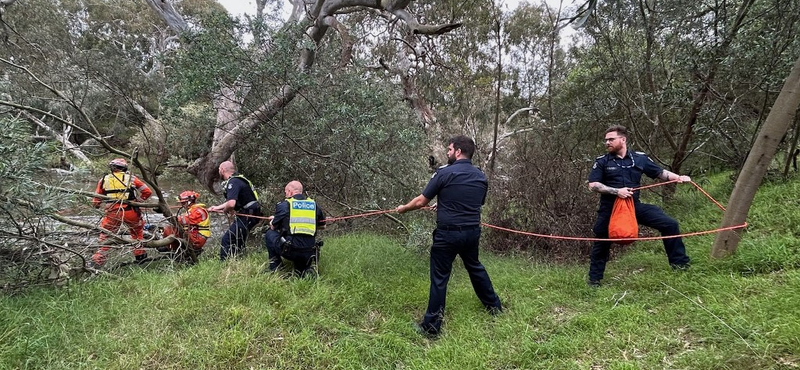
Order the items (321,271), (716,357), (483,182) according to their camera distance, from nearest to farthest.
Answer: (716,357), (483,182), (321,271)

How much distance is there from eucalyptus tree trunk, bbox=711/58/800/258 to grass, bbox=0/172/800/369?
0.19 m

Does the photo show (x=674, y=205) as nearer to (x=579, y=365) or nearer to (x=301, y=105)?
(x=579, y=365)

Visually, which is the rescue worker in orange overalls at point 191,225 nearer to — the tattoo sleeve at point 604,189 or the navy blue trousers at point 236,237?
the navy blue trousers at point 236,237

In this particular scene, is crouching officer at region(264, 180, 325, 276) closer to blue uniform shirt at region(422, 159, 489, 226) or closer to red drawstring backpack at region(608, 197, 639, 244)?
blue uniform shirt at region(422, 159, 489, 226)

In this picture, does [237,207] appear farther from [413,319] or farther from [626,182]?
[626,182]

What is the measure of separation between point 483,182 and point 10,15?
18730mm

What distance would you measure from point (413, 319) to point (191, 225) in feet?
11.1

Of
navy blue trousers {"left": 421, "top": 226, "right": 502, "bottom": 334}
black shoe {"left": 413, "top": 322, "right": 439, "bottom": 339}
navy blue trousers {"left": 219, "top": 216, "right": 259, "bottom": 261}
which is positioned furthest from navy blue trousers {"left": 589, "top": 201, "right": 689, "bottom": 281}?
navy blue trousers {"left": 219, "top": 216, "right": 259, "bottom": 261}

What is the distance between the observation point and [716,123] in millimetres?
6289

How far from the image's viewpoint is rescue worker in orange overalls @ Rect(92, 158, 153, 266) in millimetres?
4703

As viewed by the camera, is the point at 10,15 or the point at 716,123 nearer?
the point at 716,123

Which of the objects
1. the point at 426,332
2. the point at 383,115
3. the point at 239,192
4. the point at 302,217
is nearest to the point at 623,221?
the point at 426,332

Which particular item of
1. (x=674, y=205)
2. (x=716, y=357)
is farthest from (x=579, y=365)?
(x=674, y=205)

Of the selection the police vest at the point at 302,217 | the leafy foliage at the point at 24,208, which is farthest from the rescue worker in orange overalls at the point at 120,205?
the police vest at the point at 302,217
